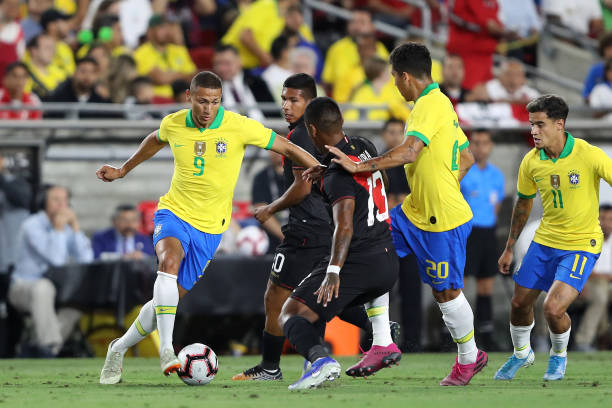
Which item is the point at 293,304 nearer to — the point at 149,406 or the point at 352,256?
the point at 352,256

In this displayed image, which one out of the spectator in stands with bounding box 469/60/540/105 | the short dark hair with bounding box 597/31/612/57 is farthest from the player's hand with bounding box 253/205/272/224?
the short dark hair with bounding box 597/31/612/57

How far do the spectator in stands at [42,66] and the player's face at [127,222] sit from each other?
9.42 feet

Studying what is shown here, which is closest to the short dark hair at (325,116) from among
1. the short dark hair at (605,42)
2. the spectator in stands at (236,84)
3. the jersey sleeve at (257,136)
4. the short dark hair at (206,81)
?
the jersey sleeve at (257,136)

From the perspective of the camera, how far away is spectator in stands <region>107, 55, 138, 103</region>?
50.7 feet

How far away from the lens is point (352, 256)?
7668mm

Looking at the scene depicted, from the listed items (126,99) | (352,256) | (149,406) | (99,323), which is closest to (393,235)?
(352,256)

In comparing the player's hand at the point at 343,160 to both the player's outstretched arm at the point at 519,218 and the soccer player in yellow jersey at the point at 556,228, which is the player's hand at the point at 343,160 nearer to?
the soccer player in yellow jersey at the point at 556,228

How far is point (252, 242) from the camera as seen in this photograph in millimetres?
13531

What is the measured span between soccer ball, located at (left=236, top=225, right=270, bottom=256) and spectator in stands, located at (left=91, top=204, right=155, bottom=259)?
44.0 inches

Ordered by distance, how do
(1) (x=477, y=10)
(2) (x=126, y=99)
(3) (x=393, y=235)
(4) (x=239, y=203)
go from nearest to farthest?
(3) (x=393, y=235)
(4) (x=239, y=203)
(2) (x=126, y=99)
(1) (x=477, y=10)

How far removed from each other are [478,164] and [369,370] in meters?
6.79

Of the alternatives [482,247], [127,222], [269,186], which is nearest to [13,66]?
[127,222]

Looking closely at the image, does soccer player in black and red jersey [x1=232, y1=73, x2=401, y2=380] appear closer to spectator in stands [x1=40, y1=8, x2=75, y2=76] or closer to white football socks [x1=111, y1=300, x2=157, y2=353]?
white football socks [x1=111, y1=300, x2=157, y2=353]

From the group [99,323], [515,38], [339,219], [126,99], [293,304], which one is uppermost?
[515,38]
